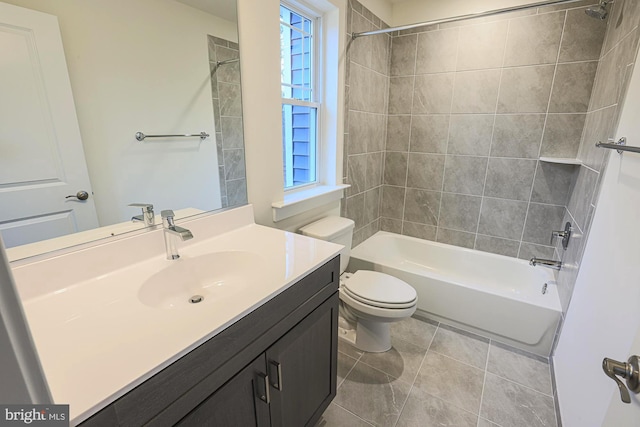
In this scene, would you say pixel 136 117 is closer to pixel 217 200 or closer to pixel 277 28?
pixel 217 200

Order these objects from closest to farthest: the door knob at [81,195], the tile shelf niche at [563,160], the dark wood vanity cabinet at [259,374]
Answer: the dark wood vanity cabinet at [259,374] → the door knob at [81,195] → the tile shelf niche at [563,160]

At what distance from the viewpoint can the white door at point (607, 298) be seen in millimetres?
872

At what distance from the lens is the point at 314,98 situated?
2.06 m

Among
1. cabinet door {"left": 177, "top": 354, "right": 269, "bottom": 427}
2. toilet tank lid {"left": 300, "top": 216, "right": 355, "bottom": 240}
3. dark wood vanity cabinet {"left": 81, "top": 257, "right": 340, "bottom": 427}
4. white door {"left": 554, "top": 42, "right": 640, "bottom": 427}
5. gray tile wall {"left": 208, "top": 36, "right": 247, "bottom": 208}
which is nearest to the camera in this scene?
dark wood vanity cabinet {"left": 81, "top": 257, "right": 340, "bottom": 427}

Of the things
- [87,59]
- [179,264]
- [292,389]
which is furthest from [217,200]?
[292,389]

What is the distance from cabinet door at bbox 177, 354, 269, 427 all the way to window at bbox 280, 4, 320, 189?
126cm

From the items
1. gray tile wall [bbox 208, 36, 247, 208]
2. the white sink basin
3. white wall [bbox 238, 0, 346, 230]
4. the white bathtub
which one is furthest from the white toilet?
the white sink basin

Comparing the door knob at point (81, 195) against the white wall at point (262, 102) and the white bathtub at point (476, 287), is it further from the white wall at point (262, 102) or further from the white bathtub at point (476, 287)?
the white bathtub at point (476, 287)

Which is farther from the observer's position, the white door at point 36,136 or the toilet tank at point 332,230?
the toilet tank at point 332,230

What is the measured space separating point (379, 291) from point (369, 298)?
96mm

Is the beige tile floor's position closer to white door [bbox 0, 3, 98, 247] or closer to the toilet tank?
the toilet tank

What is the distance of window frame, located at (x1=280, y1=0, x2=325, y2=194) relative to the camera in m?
1.87

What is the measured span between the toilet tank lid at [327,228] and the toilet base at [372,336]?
1.88 ft

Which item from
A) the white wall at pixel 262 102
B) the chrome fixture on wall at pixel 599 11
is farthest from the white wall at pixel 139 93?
the chrome fixture on wall at pixel 599 11
